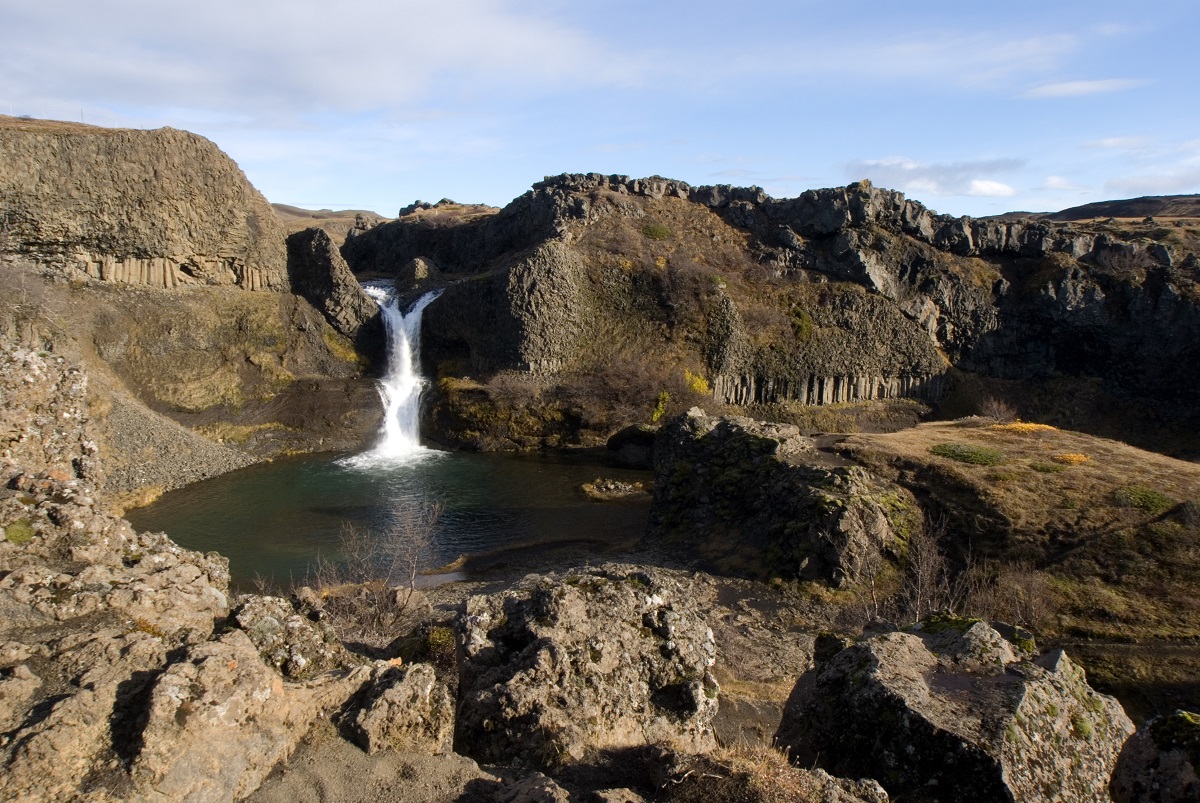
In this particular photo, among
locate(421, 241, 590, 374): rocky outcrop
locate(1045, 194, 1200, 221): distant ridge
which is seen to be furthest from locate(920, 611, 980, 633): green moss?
locate(1045, 194, 1200, 221): distant ridge

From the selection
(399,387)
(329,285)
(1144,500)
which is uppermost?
Result: (329,285)

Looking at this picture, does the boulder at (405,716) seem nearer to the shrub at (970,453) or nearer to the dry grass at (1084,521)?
the dry grass at (1084,521)

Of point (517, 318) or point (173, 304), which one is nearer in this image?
point (173, 304)

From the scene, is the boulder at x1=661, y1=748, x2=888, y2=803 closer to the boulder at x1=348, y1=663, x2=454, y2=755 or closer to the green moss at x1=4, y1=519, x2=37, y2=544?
the boulder at x1=348, y1=663, x2=454, y2=755

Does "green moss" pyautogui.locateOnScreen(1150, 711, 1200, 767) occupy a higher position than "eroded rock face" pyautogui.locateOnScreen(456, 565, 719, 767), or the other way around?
"green moss" pyautogui.locateOnScreen(1150, 711, 1200, 767)

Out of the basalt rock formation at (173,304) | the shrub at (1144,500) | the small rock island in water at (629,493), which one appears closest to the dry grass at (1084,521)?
the shrub at (1144,500)

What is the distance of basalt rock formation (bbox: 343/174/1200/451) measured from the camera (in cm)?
6212

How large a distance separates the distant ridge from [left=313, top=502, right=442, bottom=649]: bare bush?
467 feet

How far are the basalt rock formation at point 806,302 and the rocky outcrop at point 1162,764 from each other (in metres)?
48.2

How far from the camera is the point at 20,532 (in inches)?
465

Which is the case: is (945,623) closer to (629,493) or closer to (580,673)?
(580,673)

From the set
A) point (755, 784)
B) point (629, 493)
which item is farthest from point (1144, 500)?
point (755, 784)

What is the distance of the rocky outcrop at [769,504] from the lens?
26.9m

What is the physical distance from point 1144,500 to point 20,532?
33366 millimetres
